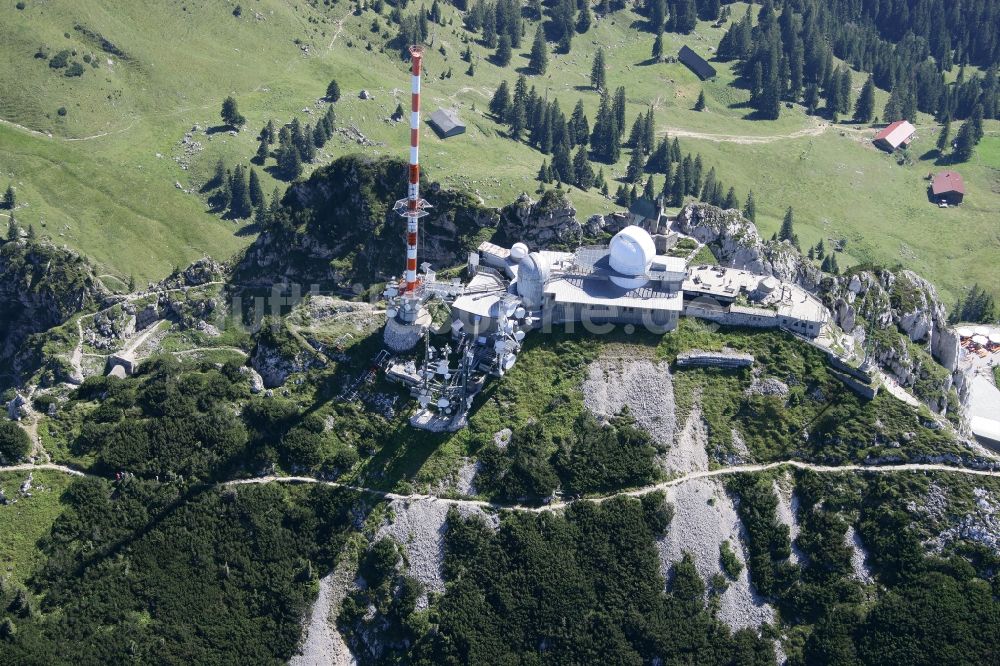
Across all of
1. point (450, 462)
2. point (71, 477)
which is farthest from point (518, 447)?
point (71, 477)

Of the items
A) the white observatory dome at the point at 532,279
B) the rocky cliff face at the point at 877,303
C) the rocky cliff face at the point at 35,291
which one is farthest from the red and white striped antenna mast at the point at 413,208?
the rocky cliff face at the point at 35,291

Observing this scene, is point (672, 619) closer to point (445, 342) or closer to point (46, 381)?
point (445, 342)

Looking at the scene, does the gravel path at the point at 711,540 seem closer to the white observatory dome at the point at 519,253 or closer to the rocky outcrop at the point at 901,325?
the rocky outcrop at the point at 901,325

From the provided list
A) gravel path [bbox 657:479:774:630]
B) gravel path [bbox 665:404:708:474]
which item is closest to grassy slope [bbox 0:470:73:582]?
gravel path [bbox 657:479:774:630]

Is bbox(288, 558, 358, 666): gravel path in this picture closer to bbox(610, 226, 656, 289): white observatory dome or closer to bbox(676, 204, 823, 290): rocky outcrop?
bbox(610, 226, 656, 289): white observatory dome

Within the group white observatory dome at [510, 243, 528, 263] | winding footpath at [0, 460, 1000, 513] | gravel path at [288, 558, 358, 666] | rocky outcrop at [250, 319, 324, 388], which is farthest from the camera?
white observatory dome at [510, 243, 528, 263]

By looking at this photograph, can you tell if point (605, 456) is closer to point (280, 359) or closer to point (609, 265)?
point (609, 265)
